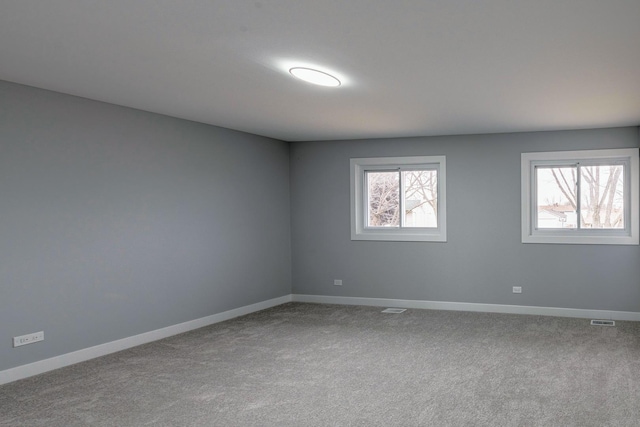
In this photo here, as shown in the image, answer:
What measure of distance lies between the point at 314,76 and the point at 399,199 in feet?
12.9

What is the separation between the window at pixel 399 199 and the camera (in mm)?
7383

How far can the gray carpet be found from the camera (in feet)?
11.5

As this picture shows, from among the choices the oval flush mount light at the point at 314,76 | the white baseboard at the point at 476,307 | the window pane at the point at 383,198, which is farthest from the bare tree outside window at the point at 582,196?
the oval flush mount light at the point at 314,76

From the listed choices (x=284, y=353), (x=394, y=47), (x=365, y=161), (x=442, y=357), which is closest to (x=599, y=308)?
(x=442, y=357)

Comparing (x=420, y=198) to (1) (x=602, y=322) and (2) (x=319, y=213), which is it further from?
(1) (x=602, y=322)

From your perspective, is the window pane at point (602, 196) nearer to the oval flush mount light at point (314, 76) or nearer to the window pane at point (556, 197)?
the window pane at point (556, 197)

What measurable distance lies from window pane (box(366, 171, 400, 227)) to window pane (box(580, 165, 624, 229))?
2.33 m

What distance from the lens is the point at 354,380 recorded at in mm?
4230

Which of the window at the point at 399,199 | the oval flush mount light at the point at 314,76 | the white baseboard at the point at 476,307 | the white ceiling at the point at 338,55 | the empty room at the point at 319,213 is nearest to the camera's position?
the white ceiling at the point at 338,55

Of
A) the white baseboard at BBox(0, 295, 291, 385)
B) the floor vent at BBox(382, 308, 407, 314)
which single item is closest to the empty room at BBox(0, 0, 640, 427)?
the white baseboard at BBox(0, 295, 291, 385)

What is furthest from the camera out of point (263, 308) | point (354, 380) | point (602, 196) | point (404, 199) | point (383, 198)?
point (383, 198)

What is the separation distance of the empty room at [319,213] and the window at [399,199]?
31mm

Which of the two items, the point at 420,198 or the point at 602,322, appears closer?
the point at 602,322

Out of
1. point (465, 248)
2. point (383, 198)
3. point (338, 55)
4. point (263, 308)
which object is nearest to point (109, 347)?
point (263, 308)
